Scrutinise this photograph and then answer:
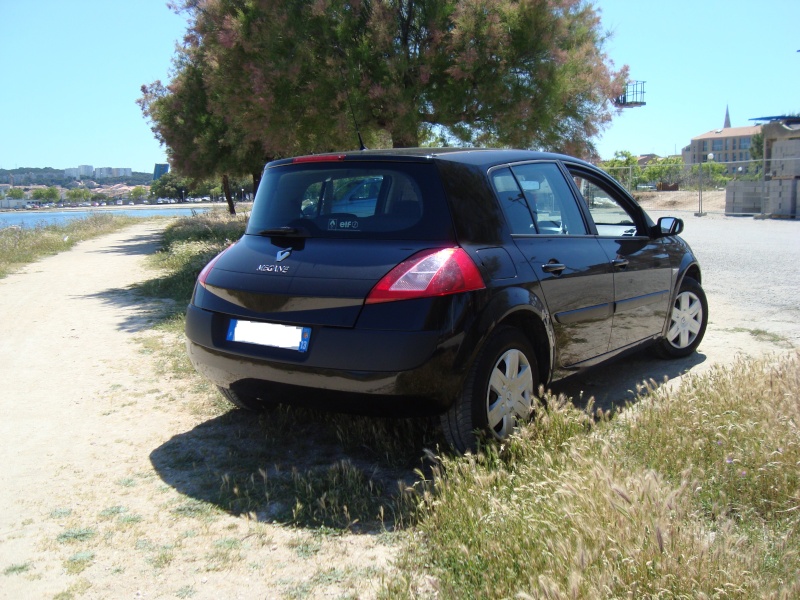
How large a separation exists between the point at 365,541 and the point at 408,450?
1.10 meters

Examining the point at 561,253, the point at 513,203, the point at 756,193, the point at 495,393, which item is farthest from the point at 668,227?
the point at 756,193

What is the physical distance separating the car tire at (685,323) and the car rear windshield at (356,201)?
3.03 m

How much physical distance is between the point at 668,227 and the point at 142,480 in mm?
4372

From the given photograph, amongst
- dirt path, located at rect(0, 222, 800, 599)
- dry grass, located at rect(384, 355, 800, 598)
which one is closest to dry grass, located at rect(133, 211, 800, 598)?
dry grass, located at rect(384, 355, 800, 598)

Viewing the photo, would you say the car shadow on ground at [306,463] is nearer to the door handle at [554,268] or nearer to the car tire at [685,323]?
the door handle at [554,268]

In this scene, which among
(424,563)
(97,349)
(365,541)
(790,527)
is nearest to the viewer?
(790,527)

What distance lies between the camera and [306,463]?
4203 millimetres

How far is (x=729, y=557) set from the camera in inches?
88.7

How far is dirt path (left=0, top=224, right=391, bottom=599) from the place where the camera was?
2947 millimetres

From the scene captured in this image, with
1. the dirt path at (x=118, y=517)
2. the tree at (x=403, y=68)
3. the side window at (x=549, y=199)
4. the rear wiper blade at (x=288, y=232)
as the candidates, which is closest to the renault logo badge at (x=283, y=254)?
the rear wiper blade at (x=288, y=232)

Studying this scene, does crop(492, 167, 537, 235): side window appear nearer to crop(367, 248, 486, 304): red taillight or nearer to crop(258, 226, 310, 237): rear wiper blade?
crop(367, 248, 486, 304): red taillight

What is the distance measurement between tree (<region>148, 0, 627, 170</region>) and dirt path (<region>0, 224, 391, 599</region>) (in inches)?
247

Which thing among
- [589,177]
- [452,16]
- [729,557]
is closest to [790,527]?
[729,557]

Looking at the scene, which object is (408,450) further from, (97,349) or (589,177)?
(97,349)
